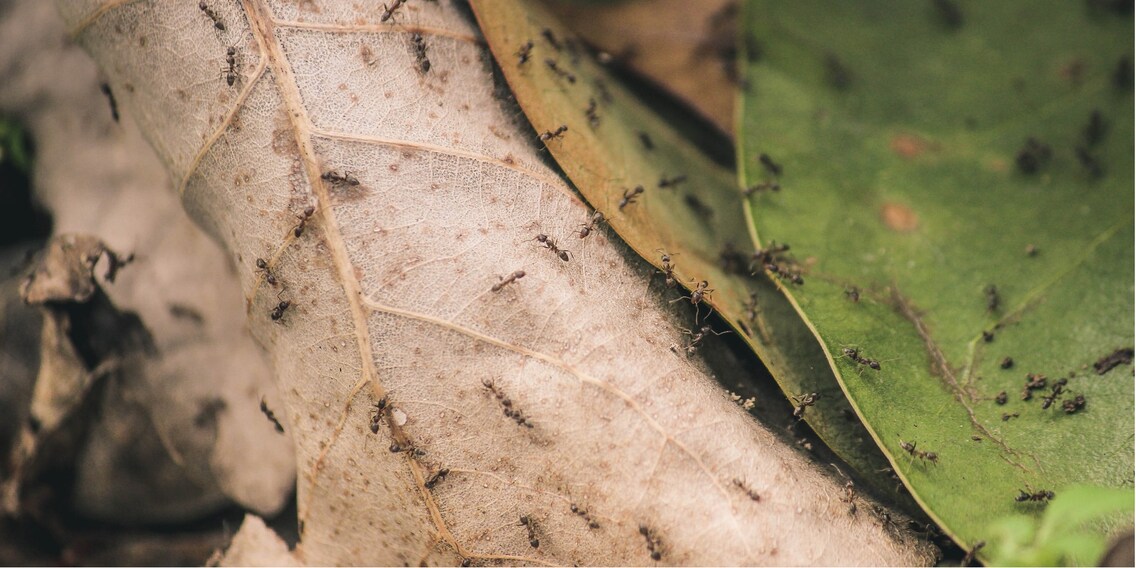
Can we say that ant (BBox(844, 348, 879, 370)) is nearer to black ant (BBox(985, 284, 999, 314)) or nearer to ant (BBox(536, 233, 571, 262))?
black ant (BBox(985, 284, 999, 314))

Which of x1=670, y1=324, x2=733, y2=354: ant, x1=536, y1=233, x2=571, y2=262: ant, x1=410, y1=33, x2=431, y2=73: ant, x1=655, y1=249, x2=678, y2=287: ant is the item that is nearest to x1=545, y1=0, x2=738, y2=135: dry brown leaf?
x1=410, y1=33, x2=431, y2=73: ant

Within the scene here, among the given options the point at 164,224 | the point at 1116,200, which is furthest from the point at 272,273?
the point at 1116,200

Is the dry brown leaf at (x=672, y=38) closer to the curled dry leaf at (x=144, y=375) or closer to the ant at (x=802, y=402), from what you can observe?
the ant at (x=802, y=402)

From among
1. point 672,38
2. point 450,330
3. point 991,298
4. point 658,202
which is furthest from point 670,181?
point 991,298

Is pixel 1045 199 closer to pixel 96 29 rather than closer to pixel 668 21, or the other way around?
pixel 668 21

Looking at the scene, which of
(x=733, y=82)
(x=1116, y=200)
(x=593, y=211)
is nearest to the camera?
(x=593, y=211)

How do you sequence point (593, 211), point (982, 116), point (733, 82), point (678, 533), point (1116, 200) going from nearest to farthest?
point (678, 533)
point (593, 211)
point (1116, 200)
point (982, 116)
point (733, 82)
